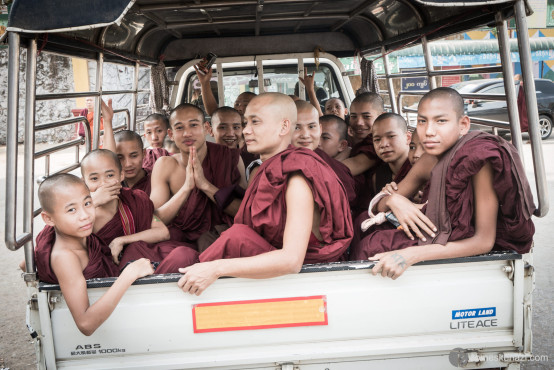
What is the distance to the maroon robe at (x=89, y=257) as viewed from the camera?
6.17 feet

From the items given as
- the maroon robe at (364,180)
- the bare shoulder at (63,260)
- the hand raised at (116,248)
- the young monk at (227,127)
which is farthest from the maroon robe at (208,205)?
the bare shoulder at (63,260)

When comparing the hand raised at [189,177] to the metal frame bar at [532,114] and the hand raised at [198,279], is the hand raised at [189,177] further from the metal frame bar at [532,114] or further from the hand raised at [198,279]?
the metal frame bar at [532,114]

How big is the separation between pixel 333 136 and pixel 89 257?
183 cm

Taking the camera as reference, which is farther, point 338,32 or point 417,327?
point 338,32

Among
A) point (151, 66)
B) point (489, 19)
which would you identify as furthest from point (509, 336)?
point (151, 66)

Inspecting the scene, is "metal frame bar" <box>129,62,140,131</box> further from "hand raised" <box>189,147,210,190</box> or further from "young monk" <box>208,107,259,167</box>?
"hand raised" <box>189,147,210,190</box>

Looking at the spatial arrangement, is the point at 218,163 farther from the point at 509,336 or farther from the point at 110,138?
the point at 509,336

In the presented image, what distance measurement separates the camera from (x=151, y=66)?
4477mm

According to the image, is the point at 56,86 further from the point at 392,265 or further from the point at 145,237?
the point at 392,265

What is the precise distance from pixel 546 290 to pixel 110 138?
341 centimetres

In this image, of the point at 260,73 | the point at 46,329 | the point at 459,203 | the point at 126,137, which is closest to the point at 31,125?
the point at 46,329

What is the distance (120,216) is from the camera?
8.04 ft

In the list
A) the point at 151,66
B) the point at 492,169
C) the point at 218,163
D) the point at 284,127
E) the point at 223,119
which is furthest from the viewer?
the point at 151,66

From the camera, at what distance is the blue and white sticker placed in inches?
70.2
